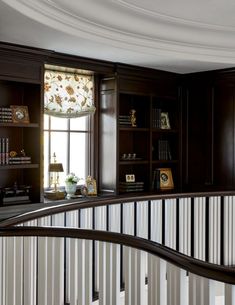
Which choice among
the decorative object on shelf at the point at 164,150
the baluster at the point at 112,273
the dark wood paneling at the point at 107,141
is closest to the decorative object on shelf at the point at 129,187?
the dark wood paneling at the point at 107,141

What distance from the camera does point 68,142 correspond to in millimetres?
6043

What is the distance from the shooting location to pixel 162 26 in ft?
17.0

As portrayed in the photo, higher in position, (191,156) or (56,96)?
(56,96)

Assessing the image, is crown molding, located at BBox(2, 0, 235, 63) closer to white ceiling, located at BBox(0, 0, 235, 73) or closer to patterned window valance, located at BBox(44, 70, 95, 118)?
white ceiling, located at BBox(0, 0, 235, 73)

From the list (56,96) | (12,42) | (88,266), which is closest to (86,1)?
(12,42)

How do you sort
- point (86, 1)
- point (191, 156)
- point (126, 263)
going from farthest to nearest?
point (191, 156), point (86, 1), point (126, 263)

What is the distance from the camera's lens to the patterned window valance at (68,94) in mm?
5684

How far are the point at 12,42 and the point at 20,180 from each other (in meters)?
1.53

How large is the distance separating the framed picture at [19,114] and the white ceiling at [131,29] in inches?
28.2

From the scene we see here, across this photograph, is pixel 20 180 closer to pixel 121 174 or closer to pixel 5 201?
pixel 5 201

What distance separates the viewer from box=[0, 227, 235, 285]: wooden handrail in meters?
2.16

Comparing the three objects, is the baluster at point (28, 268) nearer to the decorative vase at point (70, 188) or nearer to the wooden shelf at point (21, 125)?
the wooden shelf at point (21, 125)

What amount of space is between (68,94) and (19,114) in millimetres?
863

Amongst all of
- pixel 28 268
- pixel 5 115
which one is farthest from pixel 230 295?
pixel 5 115
